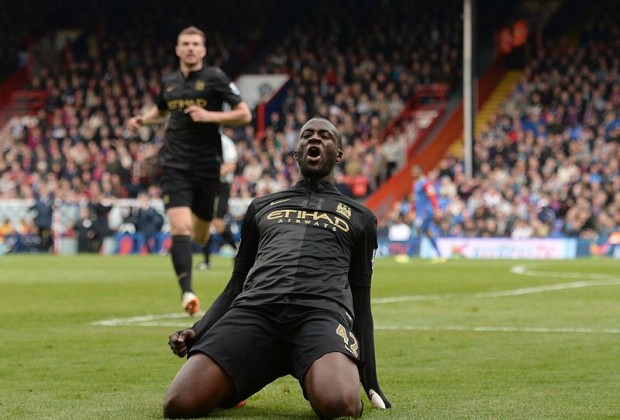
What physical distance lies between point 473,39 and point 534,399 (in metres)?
29.5

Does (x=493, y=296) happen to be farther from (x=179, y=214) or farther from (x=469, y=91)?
(x=469, y=91)

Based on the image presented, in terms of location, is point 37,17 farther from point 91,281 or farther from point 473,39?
point 91,281

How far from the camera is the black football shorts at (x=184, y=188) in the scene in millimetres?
12008

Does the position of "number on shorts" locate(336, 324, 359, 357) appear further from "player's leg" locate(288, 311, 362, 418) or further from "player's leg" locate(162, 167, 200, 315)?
"player's leg" locate(162, 167, 200, 315)

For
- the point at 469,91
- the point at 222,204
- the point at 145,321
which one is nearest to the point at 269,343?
the point at 145,321

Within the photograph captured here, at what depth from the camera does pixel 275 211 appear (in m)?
6.50

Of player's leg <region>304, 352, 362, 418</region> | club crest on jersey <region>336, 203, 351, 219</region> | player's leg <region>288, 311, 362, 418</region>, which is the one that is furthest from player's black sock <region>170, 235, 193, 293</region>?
player's leg <region>304, 352, 362, 418</region>

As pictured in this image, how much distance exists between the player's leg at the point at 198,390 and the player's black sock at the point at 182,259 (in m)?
5.27

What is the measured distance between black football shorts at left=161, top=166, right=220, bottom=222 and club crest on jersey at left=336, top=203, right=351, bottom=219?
222 inches

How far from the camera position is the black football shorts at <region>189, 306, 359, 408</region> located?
19.6 ft

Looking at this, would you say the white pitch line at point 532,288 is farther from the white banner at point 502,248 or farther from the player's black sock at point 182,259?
the white banner at point 502,248

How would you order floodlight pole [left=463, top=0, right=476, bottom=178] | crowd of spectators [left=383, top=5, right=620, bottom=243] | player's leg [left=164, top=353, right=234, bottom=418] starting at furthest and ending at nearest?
floodlight pole [left=463, top=0, right=476, bottom=178] → crowd of spectators [left=383, top=5, right=620, bottom=243] → player's leg [left=164, top=353, right=234, bottom=418]

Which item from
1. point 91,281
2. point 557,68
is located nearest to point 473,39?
point 557,68

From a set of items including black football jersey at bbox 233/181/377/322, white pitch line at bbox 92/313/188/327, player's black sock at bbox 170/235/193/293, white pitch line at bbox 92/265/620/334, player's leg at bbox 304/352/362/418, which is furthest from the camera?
player's black sock at bbox 170/235/193/293
